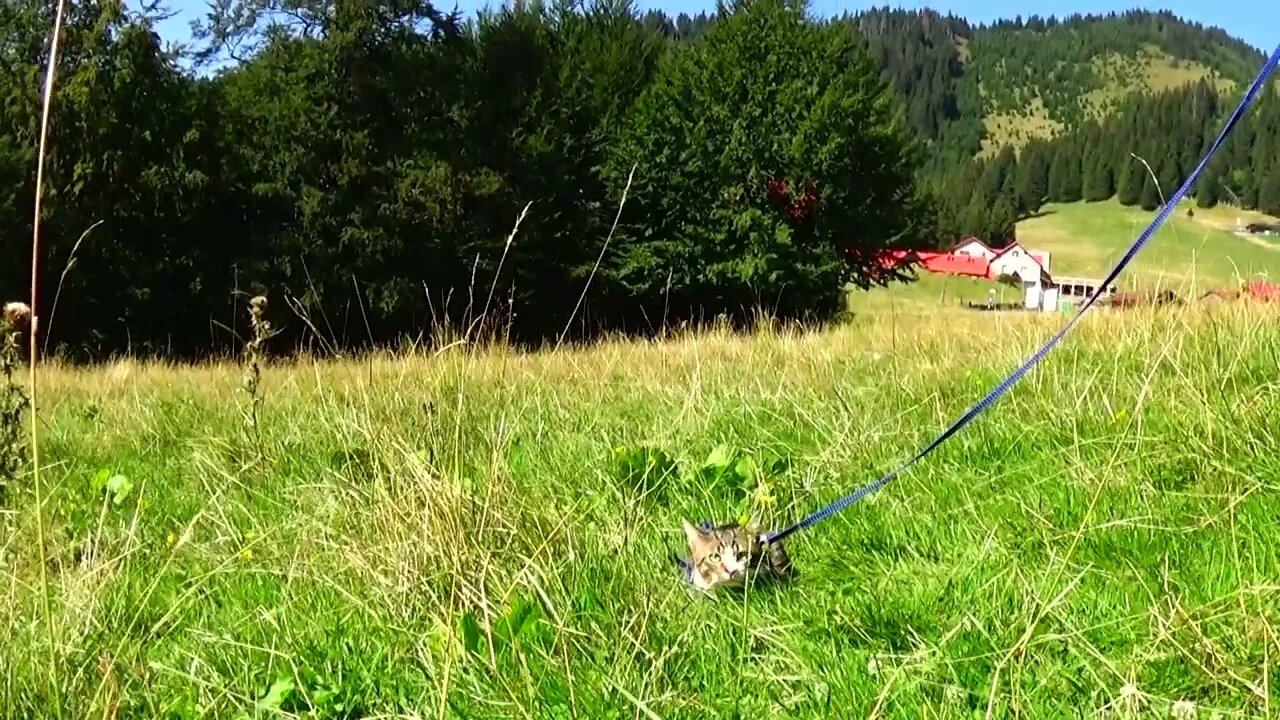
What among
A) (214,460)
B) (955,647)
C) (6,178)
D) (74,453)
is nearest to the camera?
(955,647)

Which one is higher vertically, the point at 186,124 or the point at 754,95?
the point at 754,95

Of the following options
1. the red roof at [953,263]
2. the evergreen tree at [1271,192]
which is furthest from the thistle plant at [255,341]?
the evergreen tree at [1271,192]

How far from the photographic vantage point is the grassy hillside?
1.60 metres

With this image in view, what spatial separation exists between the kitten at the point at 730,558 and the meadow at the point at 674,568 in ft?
A: 0.14

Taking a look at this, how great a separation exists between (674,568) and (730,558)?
193 mm

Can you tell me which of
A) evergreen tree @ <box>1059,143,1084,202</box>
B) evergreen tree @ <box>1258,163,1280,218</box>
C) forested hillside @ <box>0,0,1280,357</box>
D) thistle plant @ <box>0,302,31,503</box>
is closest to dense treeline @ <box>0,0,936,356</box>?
forested hillside @ <box>0,0,1280,357</box>

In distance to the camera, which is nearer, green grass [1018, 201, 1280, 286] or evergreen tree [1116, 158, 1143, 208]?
green grass [1018, 201, 1280, 286]

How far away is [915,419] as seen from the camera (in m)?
3.16

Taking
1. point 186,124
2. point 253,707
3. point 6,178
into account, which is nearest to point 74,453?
point 253,707

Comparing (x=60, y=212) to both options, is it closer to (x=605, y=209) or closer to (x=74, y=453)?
(x=605, y=209)

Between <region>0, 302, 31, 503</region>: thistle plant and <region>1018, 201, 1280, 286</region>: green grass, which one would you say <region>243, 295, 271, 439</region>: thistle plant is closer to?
<region>0, 302, 31, 503</region>: thistle plant

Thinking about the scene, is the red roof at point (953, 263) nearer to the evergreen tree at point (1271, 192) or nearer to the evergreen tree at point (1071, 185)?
the evergreen tree at point (1271, 192)

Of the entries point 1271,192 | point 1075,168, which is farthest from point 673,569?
point 1075,168

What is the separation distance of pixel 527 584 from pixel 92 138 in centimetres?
2123
